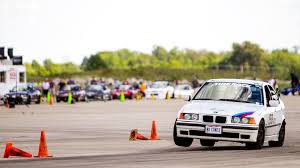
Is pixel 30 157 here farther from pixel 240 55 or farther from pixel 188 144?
pixel 240 55

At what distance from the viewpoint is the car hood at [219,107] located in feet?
63.6

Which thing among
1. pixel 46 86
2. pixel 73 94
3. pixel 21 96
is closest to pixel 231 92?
pixel 21 96

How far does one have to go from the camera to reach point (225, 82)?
21.2 meters

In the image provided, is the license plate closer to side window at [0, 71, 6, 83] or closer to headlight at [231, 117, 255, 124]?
headlight at [231, 117, 255, 124]

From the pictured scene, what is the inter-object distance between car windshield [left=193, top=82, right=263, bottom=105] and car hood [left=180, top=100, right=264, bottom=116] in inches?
13.7

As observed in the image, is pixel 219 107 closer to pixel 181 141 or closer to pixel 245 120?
pixel 245 120

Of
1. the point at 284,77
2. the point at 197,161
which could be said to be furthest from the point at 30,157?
the point at 284,77

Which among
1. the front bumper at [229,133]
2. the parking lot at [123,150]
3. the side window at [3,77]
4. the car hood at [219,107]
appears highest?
the side window at [3,77]

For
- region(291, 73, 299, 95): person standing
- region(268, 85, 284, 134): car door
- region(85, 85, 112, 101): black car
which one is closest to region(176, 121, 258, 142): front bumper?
region(268, 85, 284, 134): car door

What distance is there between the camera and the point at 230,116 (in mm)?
19250

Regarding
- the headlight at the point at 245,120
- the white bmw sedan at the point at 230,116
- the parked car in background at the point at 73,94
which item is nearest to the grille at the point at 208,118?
the white bmw sedan at the point at 230,116

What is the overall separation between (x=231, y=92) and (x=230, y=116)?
168 centimetres

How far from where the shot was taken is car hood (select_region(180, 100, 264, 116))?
19.4 m

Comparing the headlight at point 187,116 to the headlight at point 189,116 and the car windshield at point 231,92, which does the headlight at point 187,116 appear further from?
the car windshield at point 231,92
